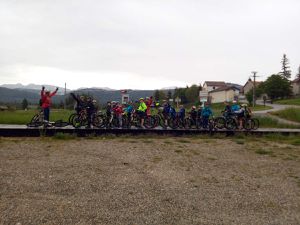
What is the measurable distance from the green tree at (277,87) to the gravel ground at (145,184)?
65534mm

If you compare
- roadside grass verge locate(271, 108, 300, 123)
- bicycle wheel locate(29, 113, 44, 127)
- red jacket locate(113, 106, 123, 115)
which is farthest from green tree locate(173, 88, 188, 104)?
bicycle wheel locate(29, 113, 44, 127)

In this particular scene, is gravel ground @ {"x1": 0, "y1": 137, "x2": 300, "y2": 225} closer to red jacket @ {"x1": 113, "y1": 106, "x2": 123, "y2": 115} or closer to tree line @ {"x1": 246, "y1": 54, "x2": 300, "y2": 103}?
red jacket @ {"x1": 113, "y1": 106, "x2": 123, "y2": 115}

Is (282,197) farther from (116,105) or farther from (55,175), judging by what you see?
(116,105)

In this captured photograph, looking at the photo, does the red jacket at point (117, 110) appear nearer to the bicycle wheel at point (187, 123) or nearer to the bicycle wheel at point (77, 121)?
the bicycle wheel at point (77, 121)

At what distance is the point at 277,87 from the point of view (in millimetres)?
72812

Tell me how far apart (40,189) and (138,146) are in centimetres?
560

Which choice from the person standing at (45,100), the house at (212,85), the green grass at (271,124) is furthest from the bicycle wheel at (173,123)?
the house at (212,85)

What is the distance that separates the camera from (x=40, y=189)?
6078 mm

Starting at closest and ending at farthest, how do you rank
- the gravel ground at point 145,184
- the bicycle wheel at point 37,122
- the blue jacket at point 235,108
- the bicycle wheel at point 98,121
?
1. the gravel ground at point 145,184
2. the bicycle wheel at point 37,122
3. the bicycle wheel at point 98,121
4. the blue jacket at point 235,108

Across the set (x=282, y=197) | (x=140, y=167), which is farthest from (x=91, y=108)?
(x=282, y=197)

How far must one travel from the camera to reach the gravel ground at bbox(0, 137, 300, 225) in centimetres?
495

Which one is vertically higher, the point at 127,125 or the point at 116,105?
the point at 116,105

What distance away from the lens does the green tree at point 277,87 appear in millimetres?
71625

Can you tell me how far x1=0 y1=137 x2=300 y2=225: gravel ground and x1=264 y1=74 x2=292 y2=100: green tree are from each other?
6553cm
